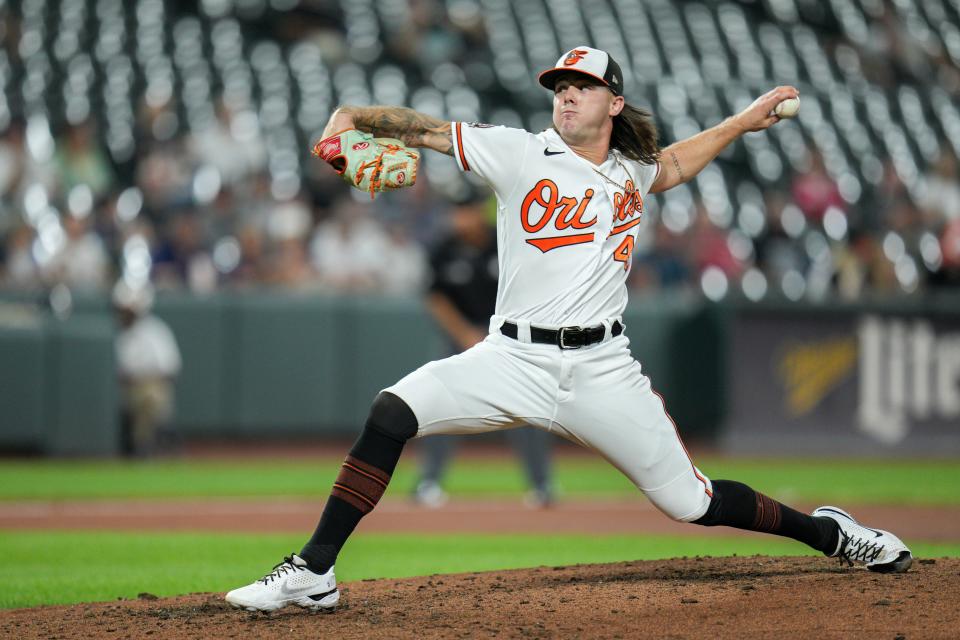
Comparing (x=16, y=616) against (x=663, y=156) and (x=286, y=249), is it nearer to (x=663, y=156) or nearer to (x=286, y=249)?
(x=663, y=156)

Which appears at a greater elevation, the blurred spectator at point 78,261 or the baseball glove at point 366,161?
the blurred spectator at point 78,261

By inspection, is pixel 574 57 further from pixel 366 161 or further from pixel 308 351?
pixel 308 351

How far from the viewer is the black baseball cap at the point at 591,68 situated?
14.4 ft

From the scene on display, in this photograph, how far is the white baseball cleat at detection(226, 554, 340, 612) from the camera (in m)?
4.05

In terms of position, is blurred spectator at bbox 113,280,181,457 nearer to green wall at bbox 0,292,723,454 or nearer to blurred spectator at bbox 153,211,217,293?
green wall at bbox 0,292,723,454

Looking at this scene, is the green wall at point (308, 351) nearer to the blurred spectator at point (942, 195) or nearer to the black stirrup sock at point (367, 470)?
the blurred spectator at point (942, 195)

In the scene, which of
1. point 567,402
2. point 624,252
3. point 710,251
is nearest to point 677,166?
point 624,252

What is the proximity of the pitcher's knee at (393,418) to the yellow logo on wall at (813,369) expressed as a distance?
8.99 meters

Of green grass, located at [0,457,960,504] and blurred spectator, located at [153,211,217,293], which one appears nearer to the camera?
green grass, located at [0,457,960,504]

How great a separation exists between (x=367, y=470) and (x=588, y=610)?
2.67 ft

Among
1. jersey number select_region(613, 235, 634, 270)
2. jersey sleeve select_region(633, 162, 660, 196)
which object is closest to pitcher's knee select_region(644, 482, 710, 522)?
jersey number select_region(613, 235, 634, 270)

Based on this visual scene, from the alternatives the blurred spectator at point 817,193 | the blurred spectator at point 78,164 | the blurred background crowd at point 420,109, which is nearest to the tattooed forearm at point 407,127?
the blurred background crowd at point 420,109

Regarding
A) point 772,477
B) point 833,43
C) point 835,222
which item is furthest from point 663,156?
point 833,43

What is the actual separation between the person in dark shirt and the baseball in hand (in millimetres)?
3985
